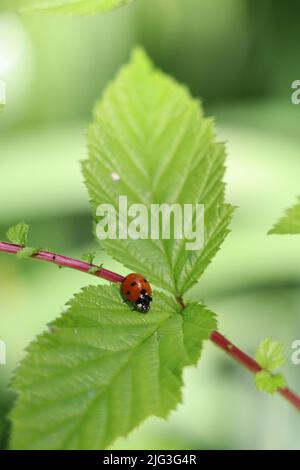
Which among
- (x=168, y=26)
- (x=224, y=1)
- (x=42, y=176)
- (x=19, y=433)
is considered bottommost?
(x=19, y=433)

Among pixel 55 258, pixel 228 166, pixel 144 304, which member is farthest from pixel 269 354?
pixel 228 166

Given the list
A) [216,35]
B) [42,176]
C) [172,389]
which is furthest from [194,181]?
[216,35]

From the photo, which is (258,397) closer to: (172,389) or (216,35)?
(172,389)

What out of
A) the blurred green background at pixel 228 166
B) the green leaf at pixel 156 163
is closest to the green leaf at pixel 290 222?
the green leaf at pixel 156 163

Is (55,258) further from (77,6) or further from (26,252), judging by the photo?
(77,6)

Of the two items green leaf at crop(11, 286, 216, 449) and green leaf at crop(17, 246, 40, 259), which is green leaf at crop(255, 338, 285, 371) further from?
green leaf at crop(17, 246, 40, 259)

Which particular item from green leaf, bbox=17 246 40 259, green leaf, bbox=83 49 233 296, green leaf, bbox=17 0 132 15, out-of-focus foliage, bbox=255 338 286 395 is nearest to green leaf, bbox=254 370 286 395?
out-of-focus foliage, bbox=255 338 286 395

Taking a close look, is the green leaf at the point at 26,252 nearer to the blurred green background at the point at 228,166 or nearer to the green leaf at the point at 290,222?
the green leaf at the point at 290,222
